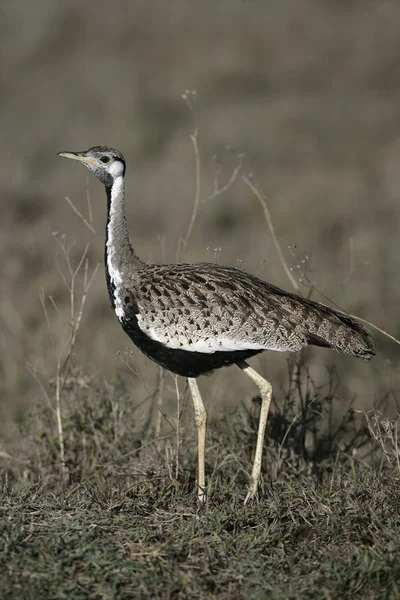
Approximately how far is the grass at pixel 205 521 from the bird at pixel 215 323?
0.32 meters

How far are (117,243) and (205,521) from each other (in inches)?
63.2

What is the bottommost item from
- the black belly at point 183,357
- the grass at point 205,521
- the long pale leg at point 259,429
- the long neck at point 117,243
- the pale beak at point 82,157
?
the grass at point 205,521

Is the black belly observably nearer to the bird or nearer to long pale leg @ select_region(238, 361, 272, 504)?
the bird

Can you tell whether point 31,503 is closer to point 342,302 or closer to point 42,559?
point 42,559

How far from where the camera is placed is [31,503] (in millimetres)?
3953

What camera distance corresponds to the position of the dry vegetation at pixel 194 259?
3666mm

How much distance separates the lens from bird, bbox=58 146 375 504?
177 inches

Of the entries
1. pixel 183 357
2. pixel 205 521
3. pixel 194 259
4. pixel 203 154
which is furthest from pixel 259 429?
pixel 203 154

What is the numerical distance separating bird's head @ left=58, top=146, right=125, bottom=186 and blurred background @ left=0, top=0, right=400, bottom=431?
268mm

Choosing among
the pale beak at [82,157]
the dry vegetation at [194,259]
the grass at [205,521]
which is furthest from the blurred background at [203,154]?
the grass at [205,521]

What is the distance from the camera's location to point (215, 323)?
14.8 ft

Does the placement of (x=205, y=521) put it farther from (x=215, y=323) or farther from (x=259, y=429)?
(x=215, y=323)

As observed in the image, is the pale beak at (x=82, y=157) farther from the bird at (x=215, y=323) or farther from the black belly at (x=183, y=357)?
the black belly at (x=183, y=357)

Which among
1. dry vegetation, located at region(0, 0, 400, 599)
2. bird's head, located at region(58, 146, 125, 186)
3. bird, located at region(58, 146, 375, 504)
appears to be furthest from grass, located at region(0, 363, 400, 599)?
bird's head, located at region(58, 146, 125, 186)
